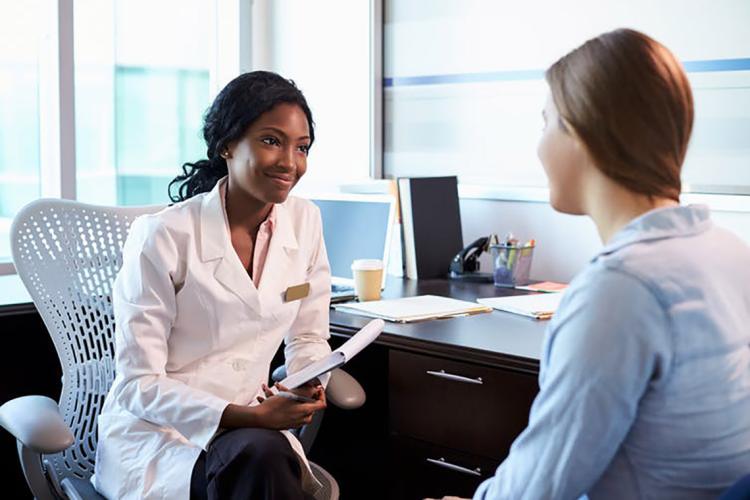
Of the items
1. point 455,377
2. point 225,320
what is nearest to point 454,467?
point 455,377

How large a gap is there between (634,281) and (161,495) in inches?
38.9

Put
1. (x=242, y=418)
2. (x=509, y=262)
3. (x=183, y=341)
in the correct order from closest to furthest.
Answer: (x=242, y=418) < (x=183, y=341) < (x=509, y=262)

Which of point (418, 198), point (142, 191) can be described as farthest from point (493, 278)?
point (142, 191)

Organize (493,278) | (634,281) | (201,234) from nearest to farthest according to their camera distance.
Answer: (634,281) < (201,234) < (493,278)

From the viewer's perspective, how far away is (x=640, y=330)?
38.3 inches

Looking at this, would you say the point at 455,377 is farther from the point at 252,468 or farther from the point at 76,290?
the point at 76,290

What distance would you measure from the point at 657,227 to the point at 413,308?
1138 mm

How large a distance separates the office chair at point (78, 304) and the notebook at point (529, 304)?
1.45 feet

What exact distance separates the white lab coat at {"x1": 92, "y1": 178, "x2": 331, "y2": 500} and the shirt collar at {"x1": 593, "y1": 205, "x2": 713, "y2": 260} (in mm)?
839

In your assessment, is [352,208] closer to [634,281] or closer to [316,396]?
[316,396]

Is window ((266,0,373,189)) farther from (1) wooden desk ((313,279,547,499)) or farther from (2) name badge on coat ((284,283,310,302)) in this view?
(2) name badge on coat ((284,283,310,302))

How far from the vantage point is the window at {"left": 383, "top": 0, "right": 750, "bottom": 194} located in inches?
90.3

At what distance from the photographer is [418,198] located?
2613 mm

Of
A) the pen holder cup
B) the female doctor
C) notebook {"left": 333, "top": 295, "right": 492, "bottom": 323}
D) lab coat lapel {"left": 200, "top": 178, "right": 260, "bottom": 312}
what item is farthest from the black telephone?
lab coat lapel {"left": 200, "top": 178, "right": 260, "bottom": 312}
